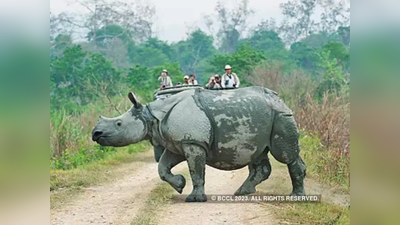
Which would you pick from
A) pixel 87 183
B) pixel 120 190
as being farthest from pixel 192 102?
pixel 87 183

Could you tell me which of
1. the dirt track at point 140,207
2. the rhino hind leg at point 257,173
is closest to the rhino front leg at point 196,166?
the dirt track at point 140,207

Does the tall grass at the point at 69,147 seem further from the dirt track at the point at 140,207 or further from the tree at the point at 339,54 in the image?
the tree at the point at 339,54

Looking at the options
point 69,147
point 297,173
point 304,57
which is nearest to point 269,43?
point 304,57

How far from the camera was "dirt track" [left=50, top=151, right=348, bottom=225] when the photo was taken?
779 centimetres

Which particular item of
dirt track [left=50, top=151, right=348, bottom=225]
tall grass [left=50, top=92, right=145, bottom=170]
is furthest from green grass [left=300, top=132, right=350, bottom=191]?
tall grass [left=50, top=92, right=145, bottom=170]

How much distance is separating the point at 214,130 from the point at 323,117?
684cm

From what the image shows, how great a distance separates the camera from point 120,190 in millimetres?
10641

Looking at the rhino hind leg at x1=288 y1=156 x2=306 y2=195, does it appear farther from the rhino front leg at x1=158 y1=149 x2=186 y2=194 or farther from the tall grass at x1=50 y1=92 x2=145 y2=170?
the tall grass at x1=50 y1=92 x2=145 y2=170

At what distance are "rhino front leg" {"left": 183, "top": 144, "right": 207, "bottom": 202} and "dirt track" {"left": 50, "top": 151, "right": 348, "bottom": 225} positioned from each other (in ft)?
0.76

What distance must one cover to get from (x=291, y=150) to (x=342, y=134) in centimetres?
448

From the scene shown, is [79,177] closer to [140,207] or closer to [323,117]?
[140,207]

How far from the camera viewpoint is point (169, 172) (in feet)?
31.0

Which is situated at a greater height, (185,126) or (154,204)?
(185,126)
